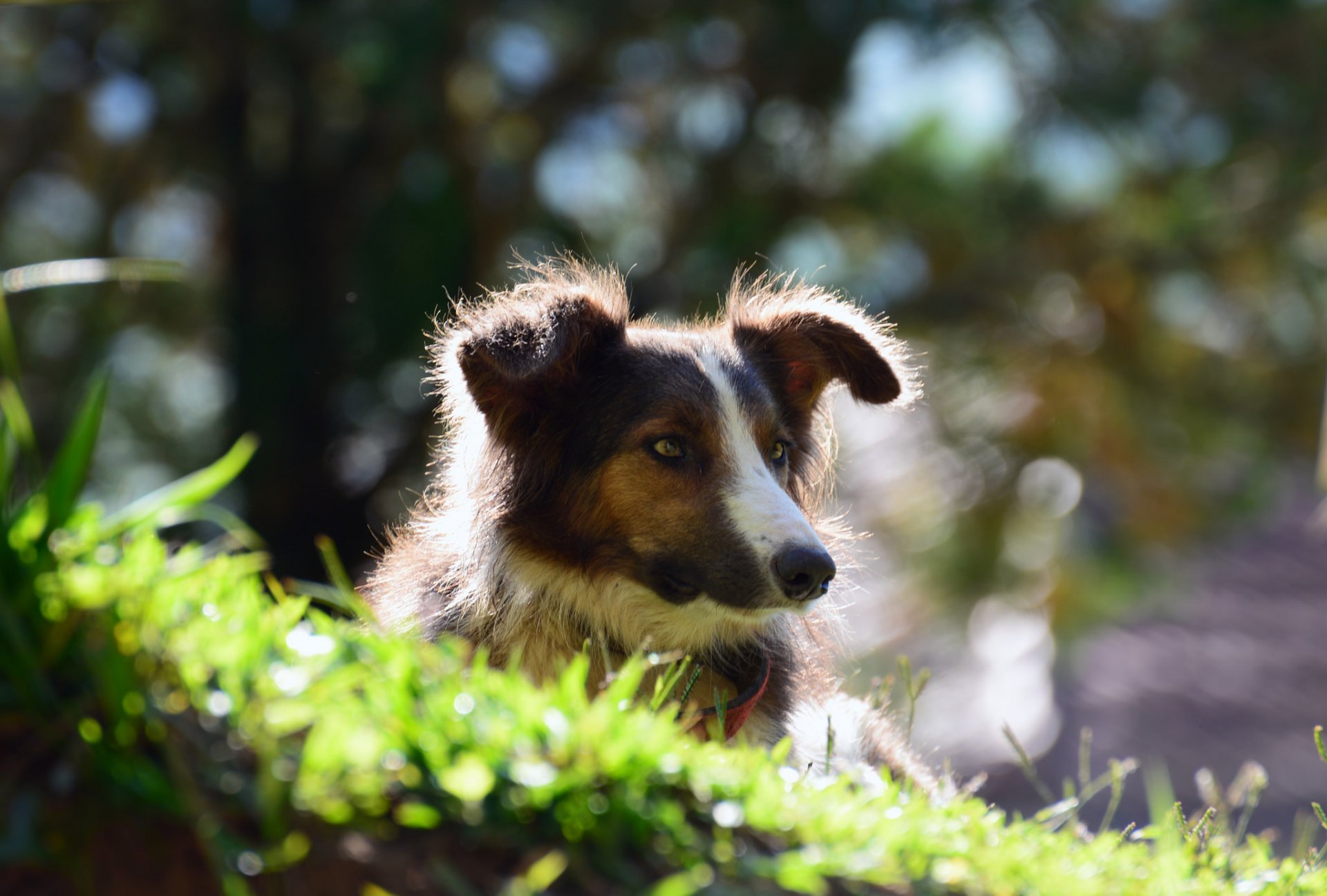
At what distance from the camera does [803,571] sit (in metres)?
3.30

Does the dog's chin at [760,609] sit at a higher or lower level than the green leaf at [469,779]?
lower

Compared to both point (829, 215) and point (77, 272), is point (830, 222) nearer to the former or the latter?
point (829, 215)

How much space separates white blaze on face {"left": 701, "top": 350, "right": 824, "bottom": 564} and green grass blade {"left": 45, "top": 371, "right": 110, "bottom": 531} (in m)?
1.85

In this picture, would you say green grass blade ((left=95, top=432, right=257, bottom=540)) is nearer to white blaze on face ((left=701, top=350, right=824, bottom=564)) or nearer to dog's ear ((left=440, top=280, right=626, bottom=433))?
dog's ear ((left=440, top=280, right=626, bottom=433))

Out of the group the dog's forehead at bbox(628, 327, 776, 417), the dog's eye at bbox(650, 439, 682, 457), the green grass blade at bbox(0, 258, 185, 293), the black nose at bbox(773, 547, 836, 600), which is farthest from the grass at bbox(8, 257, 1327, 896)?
the dog's forehead at bbox(628, 327, 776, 417)

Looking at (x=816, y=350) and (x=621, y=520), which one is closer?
(x=621, y=520)

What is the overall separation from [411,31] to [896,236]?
3.89m

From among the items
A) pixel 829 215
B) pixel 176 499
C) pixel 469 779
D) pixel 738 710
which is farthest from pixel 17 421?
pixel 829 215

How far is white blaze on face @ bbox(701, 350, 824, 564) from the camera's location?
11.1 ft

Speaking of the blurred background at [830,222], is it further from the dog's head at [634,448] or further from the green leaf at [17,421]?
the green leaf at [17,421]

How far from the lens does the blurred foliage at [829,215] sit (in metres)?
8.55

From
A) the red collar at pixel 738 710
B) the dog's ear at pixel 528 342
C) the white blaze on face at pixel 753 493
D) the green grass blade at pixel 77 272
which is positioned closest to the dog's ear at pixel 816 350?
the white blaze on face at pixel 753 493

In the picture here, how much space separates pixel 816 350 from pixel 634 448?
2.82 ft

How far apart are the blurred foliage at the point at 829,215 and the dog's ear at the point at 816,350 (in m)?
4.33
